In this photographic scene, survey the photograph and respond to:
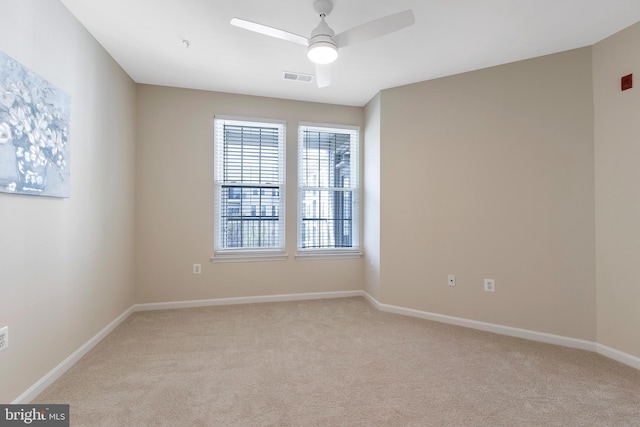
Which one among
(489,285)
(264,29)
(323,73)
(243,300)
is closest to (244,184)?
(243,300)

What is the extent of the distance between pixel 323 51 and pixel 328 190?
7.31 ft

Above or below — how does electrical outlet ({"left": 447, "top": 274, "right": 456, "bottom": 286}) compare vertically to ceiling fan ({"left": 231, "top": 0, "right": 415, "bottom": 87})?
below

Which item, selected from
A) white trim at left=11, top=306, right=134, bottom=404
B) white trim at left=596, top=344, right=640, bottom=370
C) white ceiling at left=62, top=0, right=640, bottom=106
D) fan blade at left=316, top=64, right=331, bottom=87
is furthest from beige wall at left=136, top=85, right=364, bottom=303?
white trim at left=596, top=344, right=640, bottom=370

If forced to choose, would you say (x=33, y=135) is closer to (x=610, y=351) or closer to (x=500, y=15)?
(x=500, y=15)

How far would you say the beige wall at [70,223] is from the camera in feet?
5.49

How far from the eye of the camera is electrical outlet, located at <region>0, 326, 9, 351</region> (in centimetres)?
158

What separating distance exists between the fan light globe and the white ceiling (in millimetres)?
371

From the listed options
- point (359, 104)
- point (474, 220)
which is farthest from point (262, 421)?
point (359, 104)

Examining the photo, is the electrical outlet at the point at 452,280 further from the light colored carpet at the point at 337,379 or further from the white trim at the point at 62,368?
the white trim at the point at 62,368

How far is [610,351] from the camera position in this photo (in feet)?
7.88

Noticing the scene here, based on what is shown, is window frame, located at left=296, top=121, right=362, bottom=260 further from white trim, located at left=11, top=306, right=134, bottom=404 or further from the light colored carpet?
white trim, located at left=11, top=306, right=134, bottom=404

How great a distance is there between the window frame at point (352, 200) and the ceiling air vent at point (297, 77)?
0.67m

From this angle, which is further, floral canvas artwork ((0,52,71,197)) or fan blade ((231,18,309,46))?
fan blade ((231,18,309,46))

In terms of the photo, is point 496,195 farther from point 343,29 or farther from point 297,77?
point 297,77
